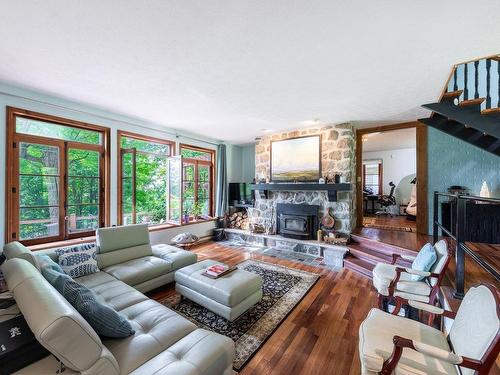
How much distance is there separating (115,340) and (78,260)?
1.53m

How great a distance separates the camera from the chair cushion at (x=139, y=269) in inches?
100.0

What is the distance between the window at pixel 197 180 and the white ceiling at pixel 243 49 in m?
2.15

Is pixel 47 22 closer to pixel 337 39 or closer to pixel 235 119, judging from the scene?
pixel 337 39

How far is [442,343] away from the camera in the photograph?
1.41 metres

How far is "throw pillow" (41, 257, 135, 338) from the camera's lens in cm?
134

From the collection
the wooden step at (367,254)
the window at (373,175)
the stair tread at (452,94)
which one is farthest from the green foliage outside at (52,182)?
the window at (373,175)

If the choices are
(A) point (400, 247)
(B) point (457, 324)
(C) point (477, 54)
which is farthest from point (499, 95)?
(B) point (457, 324)

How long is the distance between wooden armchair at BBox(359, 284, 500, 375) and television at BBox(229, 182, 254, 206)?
474cm

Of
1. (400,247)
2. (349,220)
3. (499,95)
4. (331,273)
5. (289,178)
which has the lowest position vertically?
(331,273)

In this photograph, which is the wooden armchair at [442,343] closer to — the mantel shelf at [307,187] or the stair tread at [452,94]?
the stair tread at [452,94]

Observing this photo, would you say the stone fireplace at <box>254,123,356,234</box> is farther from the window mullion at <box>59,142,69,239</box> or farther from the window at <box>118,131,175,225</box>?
the window mullion at <box>59,142,69,239</box>

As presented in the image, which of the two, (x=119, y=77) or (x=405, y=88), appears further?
(x=405, y=88)

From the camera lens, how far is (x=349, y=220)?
4434 mm

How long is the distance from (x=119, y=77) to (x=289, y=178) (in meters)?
3.69
